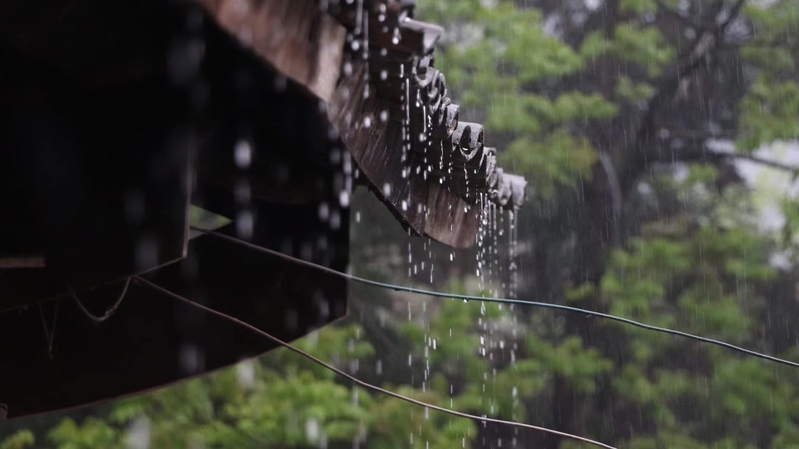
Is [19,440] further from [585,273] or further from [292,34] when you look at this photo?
[292,34]

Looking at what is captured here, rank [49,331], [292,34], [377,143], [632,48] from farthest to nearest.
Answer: [632,48], [49,331], [377,143], [292,34]

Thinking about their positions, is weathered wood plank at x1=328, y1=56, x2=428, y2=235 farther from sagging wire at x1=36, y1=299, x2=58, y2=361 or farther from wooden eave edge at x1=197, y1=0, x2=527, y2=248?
sagging wire at x1=36, y1=299, x2=58, y2=361

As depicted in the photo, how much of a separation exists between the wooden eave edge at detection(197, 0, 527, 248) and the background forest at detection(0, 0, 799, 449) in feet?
14.2

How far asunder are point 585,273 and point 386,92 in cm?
776

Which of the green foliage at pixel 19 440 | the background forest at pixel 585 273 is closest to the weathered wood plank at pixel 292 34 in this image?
the background forest at pixel 585 273

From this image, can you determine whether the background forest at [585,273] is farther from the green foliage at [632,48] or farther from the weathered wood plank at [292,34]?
the weathered wood plank at [292,34]

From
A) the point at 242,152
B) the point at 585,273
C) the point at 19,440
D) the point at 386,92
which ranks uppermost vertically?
the point at 386,92

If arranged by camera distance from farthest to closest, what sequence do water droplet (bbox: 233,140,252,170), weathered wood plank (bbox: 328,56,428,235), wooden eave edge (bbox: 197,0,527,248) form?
1. water droplet (bbox: 233,140,252,170)
2. weathered wood plank (bbox: 328,56,428,235)
3. wooden eave edge (bbox: 197,0,527,248)

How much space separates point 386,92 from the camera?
167 centimetres

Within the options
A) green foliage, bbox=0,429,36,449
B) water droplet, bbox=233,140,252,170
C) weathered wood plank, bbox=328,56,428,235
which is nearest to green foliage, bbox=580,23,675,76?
green foliage, bbox=0,429,36,449

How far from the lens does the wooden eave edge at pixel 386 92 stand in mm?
1105

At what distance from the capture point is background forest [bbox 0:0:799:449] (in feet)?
22.8

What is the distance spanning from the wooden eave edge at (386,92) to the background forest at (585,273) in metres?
4.33

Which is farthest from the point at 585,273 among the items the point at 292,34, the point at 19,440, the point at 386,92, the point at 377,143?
the point at 292,34
